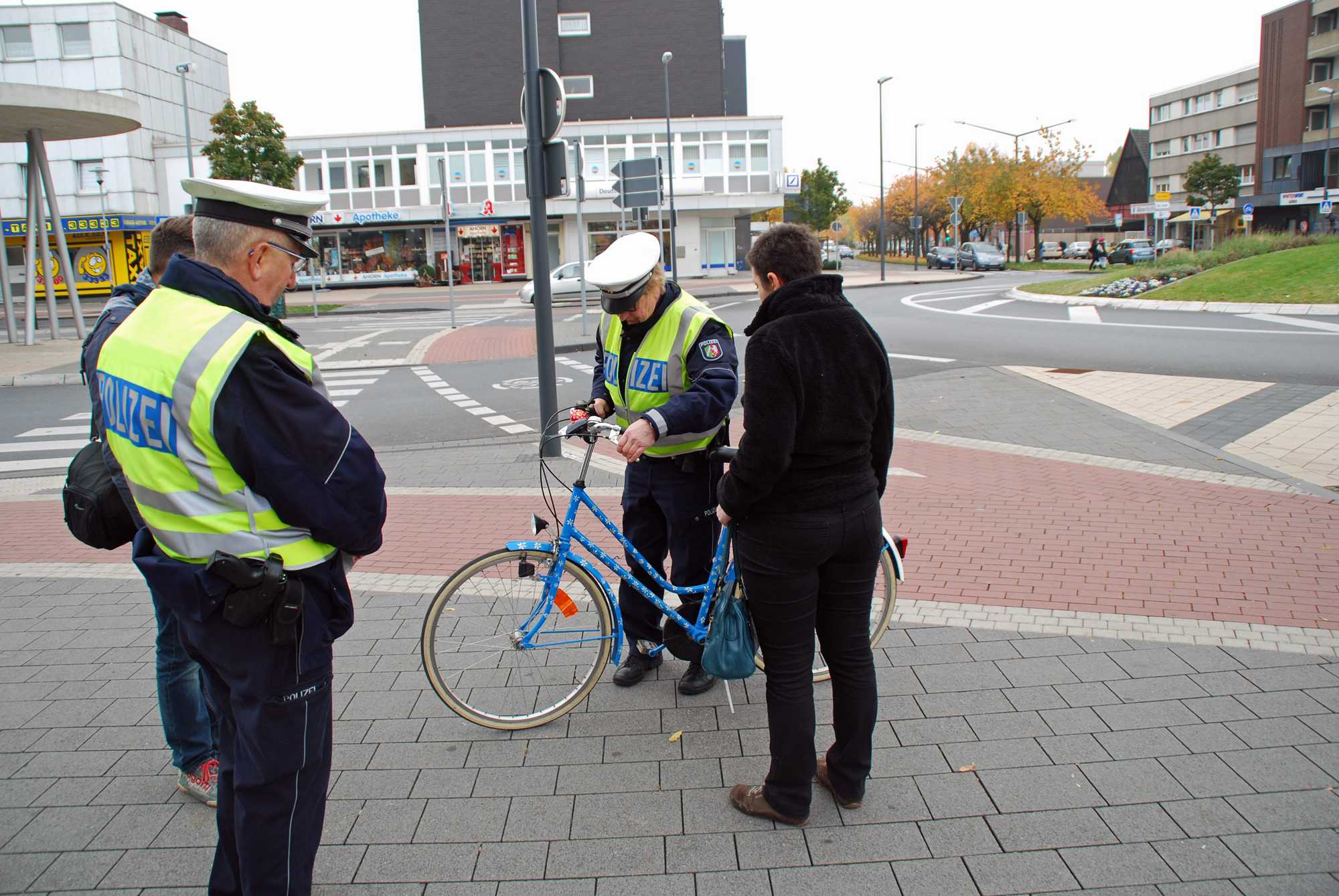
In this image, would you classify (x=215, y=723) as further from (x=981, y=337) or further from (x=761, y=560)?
(x=981, y=337)

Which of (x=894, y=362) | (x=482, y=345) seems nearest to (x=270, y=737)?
(x=894, y=362)

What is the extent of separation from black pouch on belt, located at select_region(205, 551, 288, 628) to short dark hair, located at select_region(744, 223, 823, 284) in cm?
164

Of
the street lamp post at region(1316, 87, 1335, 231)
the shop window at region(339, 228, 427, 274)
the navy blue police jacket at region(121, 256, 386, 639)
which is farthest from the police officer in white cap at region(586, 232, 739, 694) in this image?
the street lamp post at region(1316, 87, 1335, 231)

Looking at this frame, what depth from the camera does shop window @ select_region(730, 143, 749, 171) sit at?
4928cm

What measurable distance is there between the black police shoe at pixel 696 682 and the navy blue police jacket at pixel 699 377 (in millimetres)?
1041

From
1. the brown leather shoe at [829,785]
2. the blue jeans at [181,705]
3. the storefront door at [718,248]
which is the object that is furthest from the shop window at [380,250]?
the brown leather shoe at [829,785]

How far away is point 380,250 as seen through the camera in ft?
163

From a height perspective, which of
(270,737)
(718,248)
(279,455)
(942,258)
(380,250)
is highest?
(380,250)

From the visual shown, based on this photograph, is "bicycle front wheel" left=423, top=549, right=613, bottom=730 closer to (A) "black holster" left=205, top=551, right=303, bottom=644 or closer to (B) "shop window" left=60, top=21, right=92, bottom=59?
(A) "black holster" left=205, top=551, right=303, bottom=644

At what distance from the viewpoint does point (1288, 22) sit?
65.8m

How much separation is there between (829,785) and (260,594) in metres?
1.95

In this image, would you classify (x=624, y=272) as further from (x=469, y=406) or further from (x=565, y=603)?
(x=469, y=406)

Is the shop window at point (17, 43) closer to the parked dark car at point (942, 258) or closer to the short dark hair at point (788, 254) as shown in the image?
the parked dark car at point (942, 258)

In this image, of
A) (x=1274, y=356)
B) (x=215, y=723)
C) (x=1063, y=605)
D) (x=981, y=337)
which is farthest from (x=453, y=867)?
(x=981, y=337)
